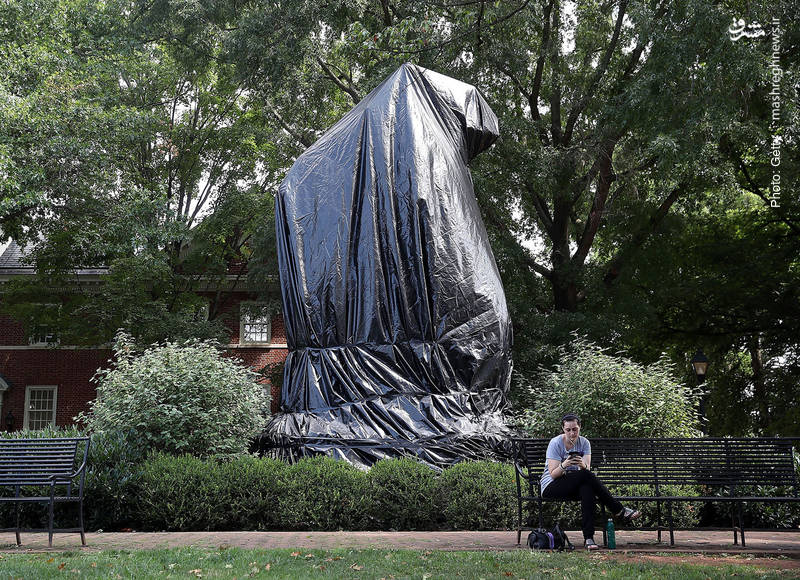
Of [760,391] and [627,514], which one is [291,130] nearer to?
[760,391]

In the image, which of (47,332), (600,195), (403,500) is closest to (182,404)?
(403,500)

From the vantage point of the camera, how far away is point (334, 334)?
11531 mm

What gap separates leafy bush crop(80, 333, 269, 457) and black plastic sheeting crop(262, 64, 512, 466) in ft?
2.46

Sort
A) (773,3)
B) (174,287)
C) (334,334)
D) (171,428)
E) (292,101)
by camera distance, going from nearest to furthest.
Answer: (171,428), (334,334), (773,3), (292,101), (174,287)


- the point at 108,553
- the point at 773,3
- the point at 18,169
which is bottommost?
the point at 108,553

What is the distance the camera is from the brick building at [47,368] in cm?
2792

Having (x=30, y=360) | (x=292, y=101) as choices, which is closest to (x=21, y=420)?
(x=30, y=360)

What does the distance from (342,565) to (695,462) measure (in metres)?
3.84

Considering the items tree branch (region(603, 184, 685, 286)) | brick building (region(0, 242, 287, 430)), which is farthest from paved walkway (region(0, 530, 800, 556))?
brick building (region(0, 242, 287, 430))

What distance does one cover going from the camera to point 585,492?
6570 mm

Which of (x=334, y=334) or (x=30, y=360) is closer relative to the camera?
(x=334, y=334)

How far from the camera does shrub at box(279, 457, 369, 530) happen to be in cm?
820

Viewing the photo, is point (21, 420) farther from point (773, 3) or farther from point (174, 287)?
point (773, 3)

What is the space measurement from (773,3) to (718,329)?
35.8ft
